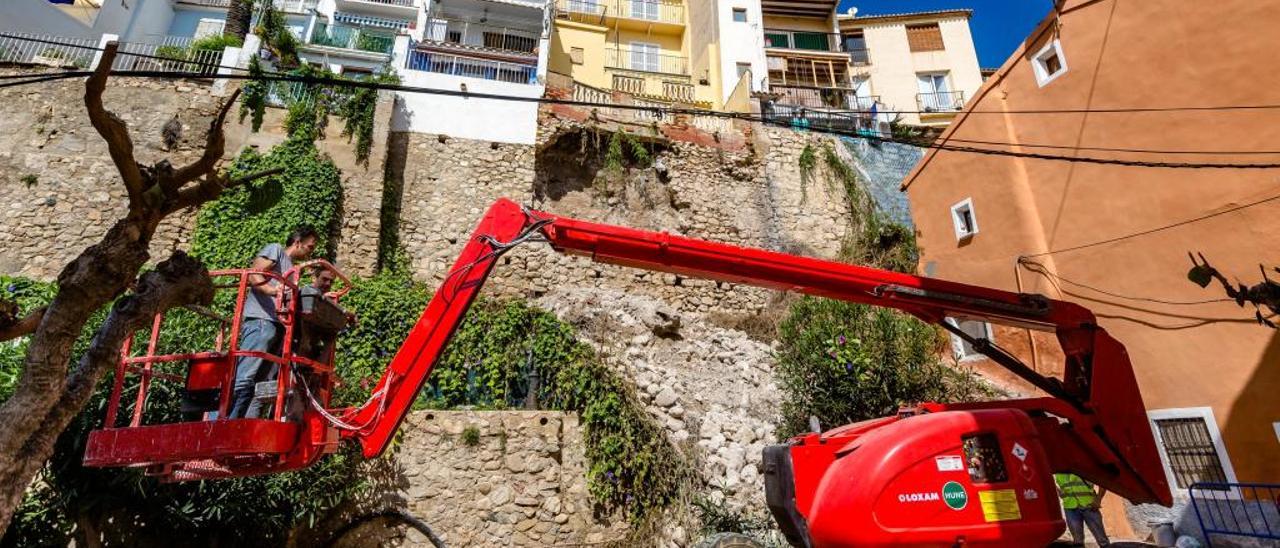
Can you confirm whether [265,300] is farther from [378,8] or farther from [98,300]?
[378,8]

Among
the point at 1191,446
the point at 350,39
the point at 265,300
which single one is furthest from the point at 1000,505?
the point at 350,39

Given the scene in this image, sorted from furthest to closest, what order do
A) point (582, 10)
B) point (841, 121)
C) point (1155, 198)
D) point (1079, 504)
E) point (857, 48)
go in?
1. point (857, 48)
2. point (582, 10)
3. point (841, 121)
4. point (1155, 198)
5. point (1079, 504)

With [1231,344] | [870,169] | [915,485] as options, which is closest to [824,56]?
[870,169]

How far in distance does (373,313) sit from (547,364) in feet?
12.4

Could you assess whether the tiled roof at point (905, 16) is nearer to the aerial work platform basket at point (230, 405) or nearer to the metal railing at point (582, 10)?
the metal railing at point (582, 10)

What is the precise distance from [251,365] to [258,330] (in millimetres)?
364

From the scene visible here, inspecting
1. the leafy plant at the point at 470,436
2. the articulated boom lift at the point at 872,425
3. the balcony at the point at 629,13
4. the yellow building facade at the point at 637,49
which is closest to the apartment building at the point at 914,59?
the yellow building facade at the point at 637,49

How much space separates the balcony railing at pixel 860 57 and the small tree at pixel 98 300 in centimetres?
2774

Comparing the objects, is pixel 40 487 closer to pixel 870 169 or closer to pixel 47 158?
pixel 47 158

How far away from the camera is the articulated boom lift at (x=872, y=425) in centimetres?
435

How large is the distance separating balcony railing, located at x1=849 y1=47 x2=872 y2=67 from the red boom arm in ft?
79.9

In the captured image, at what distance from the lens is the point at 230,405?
Result: 414 cm

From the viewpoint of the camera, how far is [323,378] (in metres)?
4.82

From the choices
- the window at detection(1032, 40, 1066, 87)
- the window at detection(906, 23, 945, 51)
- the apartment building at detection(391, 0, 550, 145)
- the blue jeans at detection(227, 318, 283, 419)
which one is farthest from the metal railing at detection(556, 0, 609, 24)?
the blue jeans at detection(227, 318, 283, 419)
